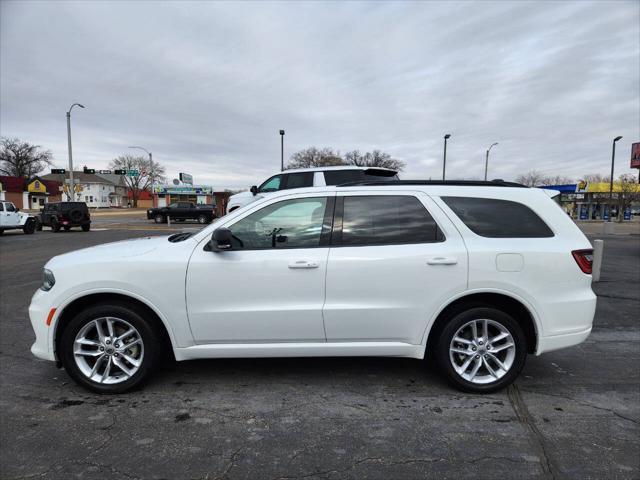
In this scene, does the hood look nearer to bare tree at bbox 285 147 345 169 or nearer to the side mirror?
the side mirror

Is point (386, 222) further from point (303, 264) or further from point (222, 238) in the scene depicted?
point (222, 238)

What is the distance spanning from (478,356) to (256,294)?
1948 mm

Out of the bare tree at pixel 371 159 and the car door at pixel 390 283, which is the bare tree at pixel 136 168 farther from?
the car door at pixel 390 283

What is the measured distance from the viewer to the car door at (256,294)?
10.8 feet

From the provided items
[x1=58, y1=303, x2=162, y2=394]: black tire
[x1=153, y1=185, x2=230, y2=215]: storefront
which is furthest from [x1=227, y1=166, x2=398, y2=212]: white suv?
[x1=153, y1=185, x2=230, y2=215]: storefront

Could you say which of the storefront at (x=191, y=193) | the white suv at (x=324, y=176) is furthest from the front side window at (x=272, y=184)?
the storefront at (x=191, y=193)

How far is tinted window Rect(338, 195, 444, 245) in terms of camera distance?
11.2ft

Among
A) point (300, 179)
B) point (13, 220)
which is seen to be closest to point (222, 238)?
point (300, 179)

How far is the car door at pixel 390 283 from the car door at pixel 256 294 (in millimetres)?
141

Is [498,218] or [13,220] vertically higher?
[498,218]

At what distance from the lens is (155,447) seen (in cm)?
271

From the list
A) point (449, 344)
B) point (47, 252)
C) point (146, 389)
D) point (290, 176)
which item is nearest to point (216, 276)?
point (146, 389)

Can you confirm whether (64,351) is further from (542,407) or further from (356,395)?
(542,407)

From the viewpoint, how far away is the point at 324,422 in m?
3.00
